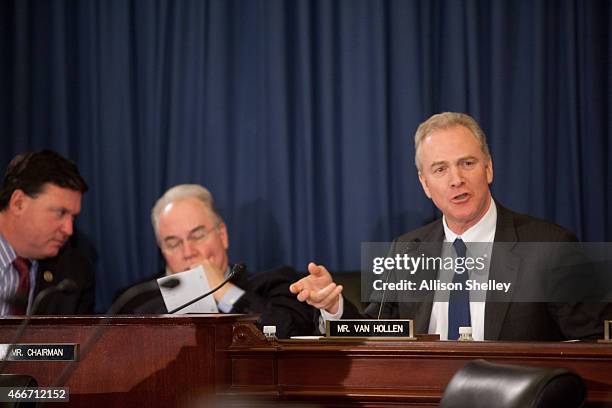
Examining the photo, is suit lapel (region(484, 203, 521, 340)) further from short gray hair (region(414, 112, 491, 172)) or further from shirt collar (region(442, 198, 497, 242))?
short gray hair (region(414, 112, 491, 172))

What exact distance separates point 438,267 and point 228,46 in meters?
1.83

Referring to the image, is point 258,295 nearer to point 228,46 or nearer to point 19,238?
point 19,238

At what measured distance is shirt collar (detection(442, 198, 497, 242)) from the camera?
337cm

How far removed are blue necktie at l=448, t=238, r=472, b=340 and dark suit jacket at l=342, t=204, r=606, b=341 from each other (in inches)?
2.6

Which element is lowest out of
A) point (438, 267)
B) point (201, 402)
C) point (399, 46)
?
point (201, 402)

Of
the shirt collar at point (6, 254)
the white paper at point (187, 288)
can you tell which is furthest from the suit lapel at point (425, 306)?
the shirt collar at point (6, 254)

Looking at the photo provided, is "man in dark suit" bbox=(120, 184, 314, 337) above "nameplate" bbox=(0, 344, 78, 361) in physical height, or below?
above

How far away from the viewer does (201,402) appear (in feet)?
8.14

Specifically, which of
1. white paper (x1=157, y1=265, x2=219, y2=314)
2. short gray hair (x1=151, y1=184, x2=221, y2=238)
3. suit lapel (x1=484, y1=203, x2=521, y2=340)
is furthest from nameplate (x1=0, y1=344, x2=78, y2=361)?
short gray hair (x1=151, y1=184, x2=221, y2=238)

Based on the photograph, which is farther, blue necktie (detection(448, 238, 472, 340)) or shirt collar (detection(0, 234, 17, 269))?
shirt collar (detection(0, 234, 17, 269))

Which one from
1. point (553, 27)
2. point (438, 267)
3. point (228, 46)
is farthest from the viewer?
point (228, 46)

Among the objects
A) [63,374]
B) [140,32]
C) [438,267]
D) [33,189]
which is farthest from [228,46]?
[63,374]

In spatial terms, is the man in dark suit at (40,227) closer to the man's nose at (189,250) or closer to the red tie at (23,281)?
the red tie at (23,281)

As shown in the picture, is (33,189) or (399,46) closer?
(33,189)
